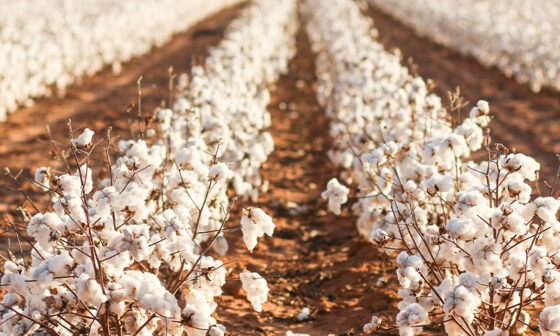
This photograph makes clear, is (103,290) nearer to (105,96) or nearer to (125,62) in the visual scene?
(105,96)

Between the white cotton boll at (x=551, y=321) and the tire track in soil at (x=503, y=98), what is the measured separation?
3.38 meters

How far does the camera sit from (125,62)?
19047mm

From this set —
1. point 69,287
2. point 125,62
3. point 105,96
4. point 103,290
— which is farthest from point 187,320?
point 125,62

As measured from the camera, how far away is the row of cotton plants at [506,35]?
49.2 feet

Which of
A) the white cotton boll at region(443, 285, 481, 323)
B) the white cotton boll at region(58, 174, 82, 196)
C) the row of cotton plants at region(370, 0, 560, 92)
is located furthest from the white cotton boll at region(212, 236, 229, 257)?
the row of cotton plants at region(370, 0, 560, 92)

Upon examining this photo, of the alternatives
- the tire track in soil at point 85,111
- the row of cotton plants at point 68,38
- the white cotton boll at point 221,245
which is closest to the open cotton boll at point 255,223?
the white cotton boll at point 221,245

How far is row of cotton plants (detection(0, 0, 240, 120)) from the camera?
13.3 metres

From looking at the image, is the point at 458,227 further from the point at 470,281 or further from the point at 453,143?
the point at 453,143

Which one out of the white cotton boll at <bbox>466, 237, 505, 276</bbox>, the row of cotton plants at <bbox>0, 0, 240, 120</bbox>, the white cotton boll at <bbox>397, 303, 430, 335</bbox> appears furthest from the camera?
the row of cotton plants at <bbox>0, 0, 240, 120</bbox>

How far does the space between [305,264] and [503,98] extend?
9218 millimetres

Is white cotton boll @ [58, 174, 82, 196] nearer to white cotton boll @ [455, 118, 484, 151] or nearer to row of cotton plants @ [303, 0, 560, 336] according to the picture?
row of cotton plants @ [303, 0, 560, 336]

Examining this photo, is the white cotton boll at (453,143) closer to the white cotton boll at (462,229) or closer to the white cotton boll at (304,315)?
the white cotton boll at (462,229)

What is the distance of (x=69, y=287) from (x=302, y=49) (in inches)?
725

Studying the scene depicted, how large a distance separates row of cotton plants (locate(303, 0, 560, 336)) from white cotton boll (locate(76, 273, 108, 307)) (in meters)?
1.55
